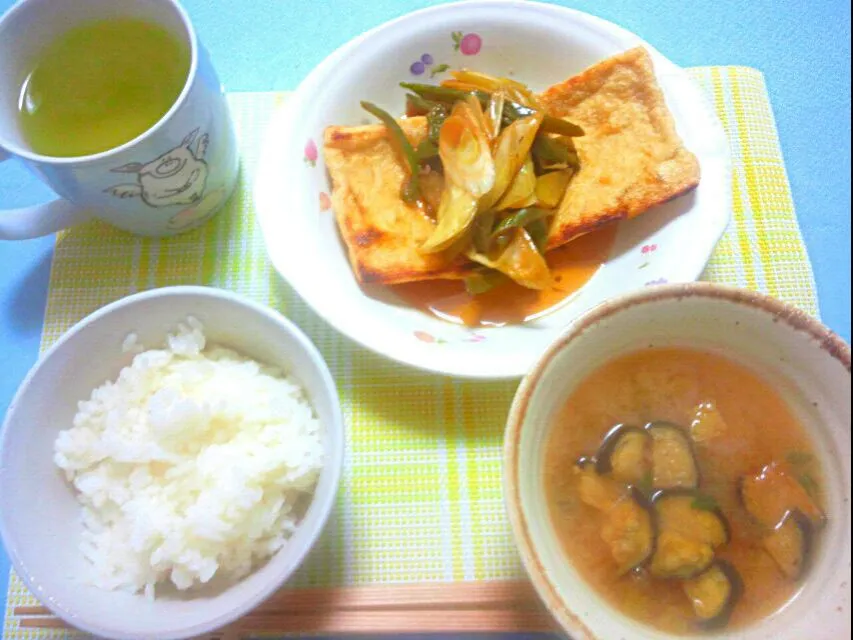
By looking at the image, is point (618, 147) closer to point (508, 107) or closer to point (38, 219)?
point (508, 107)

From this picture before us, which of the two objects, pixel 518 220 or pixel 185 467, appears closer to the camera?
pixel 185 467

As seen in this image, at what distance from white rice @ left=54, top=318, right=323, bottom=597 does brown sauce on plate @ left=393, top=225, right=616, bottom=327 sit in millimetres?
351

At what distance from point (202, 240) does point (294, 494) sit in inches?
25.3

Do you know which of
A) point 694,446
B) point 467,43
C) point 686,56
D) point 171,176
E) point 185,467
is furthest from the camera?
point 686,56

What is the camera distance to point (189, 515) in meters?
1.07

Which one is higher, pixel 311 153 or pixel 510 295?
pixel 311 153

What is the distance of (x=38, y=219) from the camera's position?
1.37 meters

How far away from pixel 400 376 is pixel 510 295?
283 millimetres

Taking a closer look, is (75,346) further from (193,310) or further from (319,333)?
(319,333)

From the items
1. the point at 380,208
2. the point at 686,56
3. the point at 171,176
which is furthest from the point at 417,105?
the point at 686,56

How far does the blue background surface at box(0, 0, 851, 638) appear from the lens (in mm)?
1523

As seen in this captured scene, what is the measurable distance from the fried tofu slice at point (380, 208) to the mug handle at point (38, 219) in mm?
521

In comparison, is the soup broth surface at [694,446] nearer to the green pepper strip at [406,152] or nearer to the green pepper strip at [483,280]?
the green pepper strip at [483,280]

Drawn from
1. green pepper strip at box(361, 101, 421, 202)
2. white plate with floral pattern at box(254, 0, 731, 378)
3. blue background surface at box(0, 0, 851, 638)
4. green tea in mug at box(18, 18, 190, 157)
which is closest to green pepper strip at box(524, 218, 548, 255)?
white plate with floral pattern at box(254, 0, 731, 378)
